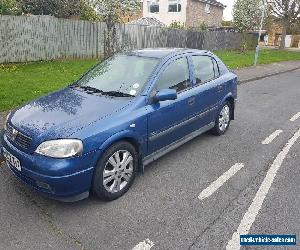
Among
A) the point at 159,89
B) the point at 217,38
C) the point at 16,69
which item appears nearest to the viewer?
the point at 159,89

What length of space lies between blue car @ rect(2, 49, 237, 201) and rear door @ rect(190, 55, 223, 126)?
17 millimetres

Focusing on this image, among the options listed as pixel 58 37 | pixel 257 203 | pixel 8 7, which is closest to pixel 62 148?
pixel 257 203

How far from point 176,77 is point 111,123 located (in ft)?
5.15

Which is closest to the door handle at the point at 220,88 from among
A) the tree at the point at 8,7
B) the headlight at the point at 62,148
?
the headlight at the point at 62,148

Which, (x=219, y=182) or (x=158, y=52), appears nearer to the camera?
(x=219, y=182)

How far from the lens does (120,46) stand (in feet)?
56.0

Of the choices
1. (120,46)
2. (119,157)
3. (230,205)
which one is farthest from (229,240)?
(120,46)

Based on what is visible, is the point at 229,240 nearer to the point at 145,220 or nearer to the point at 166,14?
the point at 145,220

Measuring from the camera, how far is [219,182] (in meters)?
4.44

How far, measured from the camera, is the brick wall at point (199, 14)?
33.2m

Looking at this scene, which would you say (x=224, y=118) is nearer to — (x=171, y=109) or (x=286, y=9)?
(x=171, y=109)

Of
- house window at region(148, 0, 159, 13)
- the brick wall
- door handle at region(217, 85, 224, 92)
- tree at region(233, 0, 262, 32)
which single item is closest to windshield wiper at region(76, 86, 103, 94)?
door handle at region(217, 85, 224, 92)

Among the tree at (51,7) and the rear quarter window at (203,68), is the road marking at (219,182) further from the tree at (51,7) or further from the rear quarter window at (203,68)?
the tree at (51,7)

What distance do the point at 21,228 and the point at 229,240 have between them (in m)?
2.19
